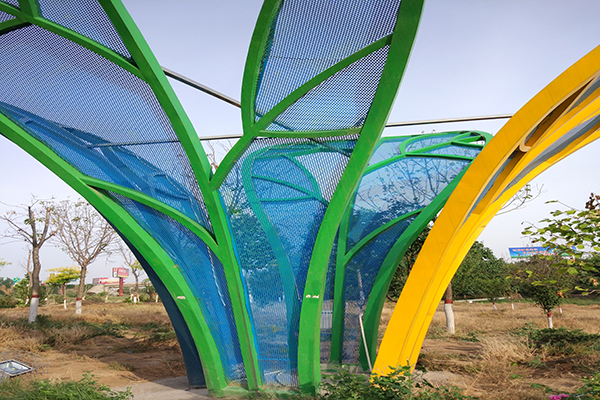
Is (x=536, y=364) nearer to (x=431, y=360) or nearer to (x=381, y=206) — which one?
(x=431, y=360)

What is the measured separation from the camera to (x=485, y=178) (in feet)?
16.1

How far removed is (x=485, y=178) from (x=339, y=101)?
2.17m

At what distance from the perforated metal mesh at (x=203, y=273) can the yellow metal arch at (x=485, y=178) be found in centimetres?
260

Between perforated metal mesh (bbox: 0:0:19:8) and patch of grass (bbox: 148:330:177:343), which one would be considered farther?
patch of grass (bbox: 148:330:177:343)

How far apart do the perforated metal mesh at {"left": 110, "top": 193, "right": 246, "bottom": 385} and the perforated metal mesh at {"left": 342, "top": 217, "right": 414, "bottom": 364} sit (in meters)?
3.02

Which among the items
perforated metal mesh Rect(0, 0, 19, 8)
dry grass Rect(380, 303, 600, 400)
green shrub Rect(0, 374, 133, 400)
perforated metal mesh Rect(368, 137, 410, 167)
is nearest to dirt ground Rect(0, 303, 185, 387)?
green shrub Rect(0, 374, 133, 400)

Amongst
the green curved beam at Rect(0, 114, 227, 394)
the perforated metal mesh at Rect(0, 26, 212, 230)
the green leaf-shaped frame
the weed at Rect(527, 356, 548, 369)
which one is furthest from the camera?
the weed at Rect(527, 356, 548, 369)

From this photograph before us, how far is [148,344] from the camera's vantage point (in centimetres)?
1252

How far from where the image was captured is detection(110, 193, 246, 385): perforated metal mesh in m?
6.75

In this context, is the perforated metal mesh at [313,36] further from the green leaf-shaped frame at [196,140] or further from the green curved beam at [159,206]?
the green curved beam at [159,206]

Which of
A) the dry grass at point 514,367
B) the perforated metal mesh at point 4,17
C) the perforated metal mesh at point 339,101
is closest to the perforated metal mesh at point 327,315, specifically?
the dry grass at point 514,367

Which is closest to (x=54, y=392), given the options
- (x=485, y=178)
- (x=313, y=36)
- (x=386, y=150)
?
(x=313, y=36)

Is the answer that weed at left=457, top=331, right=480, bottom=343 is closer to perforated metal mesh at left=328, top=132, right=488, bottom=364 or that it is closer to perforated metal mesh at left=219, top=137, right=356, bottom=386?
perforated metal mesh at left=328, top=132, right=488, bottom=364

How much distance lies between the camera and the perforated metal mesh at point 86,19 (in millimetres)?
5492
